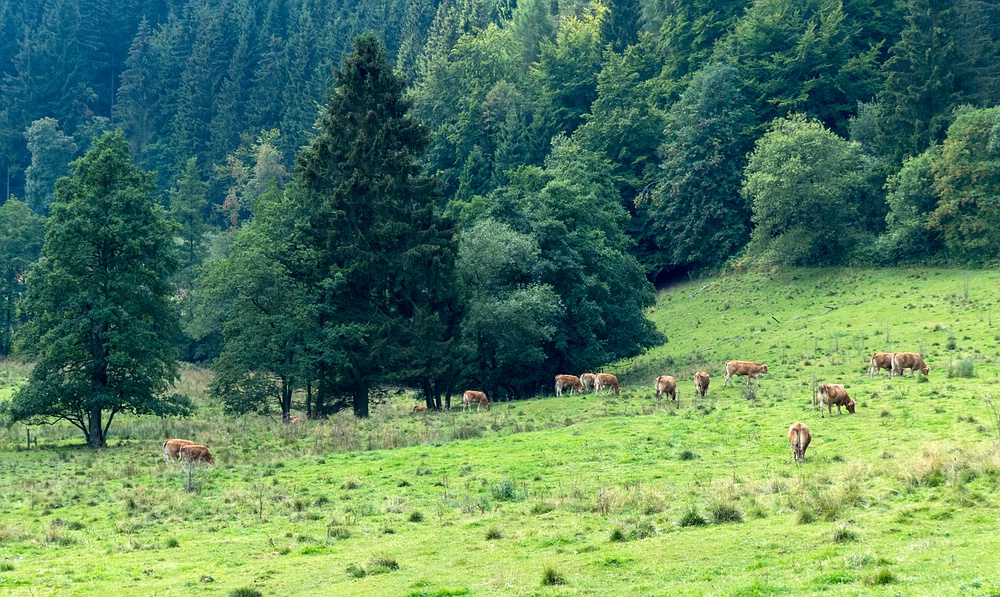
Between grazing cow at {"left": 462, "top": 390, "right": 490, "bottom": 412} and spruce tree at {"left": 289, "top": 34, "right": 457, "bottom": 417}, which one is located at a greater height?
spruce tree at {"left": 289, "top": 34, "right": 457, "bottom": 417}

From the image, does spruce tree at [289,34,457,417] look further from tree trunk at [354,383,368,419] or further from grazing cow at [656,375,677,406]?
grazing cow at [656,375,677,406]

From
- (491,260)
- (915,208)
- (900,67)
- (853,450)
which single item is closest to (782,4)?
(900,67)

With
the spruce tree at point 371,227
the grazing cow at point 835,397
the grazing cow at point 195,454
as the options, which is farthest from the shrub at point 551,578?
the spruce tree at point 371,227

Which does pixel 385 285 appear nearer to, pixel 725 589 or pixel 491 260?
pixel 491 260

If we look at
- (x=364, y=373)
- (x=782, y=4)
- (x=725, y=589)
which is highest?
(x=782, y=4)

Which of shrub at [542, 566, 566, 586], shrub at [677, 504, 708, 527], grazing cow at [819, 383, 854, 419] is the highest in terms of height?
grazing cow at [819, 383, 854, 419]

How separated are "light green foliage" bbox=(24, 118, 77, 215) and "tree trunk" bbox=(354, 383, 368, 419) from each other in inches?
4311

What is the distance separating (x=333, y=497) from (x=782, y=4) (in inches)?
3033

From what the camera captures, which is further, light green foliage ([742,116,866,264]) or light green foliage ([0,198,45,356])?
light green foliage ([0,198,45,356])

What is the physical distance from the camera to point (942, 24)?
75875 mm

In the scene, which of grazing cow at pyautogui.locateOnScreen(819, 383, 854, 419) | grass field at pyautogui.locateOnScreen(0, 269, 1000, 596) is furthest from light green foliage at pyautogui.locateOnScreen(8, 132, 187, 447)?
grazing cow at pyautogui.locateOnScreen(819, 383, 854, 419)

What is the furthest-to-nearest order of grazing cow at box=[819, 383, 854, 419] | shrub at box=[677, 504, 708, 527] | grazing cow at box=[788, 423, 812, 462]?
grazing cow at box=[819, 383, 854, 419] → grazing cow at box=[788, 423, 812, 462] → shrub at box=[677, 504, 708, 527]

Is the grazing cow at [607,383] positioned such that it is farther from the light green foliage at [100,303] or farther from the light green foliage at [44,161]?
the light green foliage at [44,161]

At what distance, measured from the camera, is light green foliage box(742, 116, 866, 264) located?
228 feet
